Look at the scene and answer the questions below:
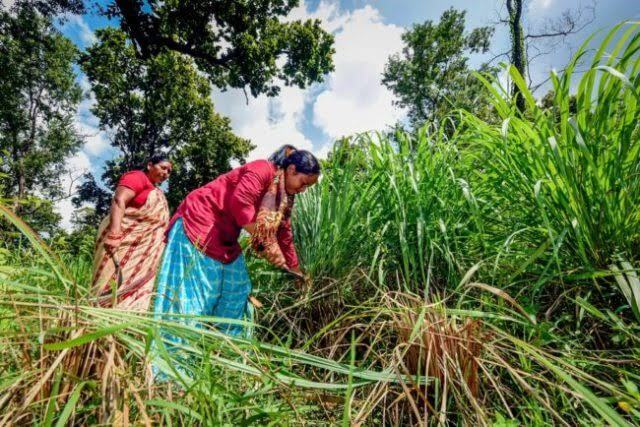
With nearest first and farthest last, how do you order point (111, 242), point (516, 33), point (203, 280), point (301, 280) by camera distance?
point (301, 280) < point (203, 280) < point (111, 242) < point (516, 33)

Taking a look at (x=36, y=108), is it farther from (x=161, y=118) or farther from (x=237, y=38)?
(x=237, y=38)

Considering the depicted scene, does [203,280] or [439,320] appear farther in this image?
[203,280]

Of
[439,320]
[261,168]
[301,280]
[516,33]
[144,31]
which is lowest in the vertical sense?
[439,320]

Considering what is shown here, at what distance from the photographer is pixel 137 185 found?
227cm

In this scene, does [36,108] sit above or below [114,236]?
above

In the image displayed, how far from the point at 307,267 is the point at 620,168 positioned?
1.02m

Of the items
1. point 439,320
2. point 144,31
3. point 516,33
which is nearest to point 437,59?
point 516,33

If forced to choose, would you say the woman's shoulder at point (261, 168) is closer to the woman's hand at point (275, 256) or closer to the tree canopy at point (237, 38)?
the woman's hand at point (275, 256)

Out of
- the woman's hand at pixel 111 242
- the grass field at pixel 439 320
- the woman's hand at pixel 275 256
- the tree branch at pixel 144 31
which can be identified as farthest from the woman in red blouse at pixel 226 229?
the tree branch at pixel 144 31

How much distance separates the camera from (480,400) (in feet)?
2.19

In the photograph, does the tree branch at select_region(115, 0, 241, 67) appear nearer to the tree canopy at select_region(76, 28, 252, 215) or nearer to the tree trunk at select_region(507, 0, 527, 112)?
the tree canopy at select_region(76, 28, 252, 215)

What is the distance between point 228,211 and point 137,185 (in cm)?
110

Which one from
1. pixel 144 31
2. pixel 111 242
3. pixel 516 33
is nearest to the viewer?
pixel 111 242

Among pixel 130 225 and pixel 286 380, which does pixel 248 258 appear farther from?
pixel 286 380
